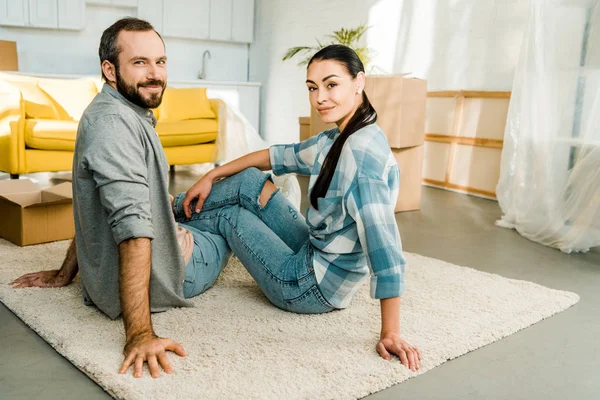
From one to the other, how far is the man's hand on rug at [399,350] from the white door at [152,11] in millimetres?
5894

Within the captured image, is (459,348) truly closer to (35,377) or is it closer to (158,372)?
(158,372)

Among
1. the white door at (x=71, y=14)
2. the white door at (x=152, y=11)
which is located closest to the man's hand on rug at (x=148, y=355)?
the white door at (x=71, y=14)

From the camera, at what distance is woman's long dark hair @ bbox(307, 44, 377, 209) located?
1.54m

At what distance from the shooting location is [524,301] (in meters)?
2.02

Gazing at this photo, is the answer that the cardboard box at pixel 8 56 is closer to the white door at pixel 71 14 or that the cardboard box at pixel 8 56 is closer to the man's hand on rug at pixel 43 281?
the white door at pixel 71 14

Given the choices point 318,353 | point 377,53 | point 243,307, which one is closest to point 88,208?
point 243,307

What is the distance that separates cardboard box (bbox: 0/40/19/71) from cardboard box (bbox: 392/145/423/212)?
157 inches

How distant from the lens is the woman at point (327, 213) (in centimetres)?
145

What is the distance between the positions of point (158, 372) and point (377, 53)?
4471 millimetres

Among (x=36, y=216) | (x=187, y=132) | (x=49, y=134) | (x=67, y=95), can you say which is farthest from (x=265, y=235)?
(x=67, y=95)

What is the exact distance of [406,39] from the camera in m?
4.98

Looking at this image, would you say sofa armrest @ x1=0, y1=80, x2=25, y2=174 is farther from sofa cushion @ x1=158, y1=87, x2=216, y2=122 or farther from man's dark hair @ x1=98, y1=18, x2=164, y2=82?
man's dark hair @ x1=98, y1=18, x2=164, y2=82

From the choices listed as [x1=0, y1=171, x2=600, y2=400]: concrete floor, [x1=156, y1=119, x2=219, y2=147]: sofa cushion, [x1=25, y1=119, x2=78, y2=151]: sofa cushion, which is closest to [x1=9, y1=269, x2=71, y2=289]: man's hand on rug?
[x1=0, y1=171, x2=600, y2=400]: concrete floor

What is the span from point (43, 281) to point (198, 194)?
606mm
